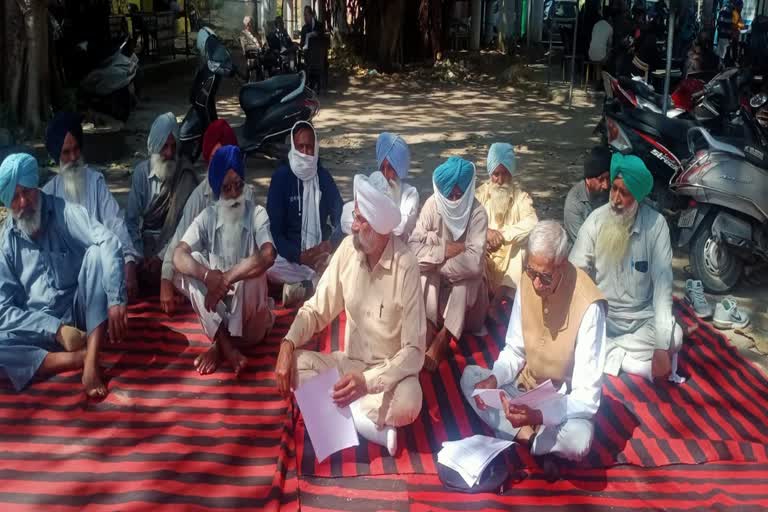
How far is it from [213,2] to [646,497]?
23869 mm

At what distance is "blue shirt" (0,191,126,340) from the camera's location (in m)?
3.80

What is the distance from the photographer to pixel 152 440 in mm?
3408

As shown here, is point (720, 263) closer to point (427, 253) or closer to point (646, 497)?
point (427, 253)

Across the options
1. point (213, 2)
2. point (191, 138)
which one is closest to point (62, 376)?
point (191, 138)

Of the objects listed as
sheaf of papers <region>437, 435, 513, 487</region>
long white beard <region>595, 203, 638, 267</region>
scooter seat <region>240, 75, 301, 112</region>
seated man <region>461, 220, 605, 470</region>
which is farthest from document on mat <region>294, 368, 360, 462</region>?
scooter seat <region>240, 75, 301, 112</region>

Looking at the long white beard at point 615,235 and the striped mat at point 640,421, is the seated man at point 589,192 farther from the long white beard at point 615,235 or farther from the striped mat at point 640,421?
the striped mat at point 640,421

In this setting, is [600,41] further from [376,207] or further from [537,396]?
[537,396]

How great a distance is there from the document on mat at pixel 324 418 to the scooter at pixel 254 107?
17.4ft

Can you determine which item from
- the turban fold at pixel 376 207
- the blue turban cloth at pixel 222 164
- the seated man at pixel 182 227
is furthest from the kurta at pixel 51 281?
the turban fold at pixel 376 207

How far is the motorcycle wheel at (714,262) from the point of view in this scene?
512 cm

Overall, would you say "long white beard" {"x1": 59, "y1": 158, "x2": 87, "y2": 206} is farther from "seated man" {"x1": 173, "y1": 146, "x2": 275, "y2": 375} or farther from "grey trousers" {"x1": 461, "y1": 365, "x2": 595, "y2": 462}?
"grey trousers" {"x1": 461, "y1": 365, "x2": 595, "y2": 462}

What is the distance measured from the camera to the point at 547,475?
10.4 ft

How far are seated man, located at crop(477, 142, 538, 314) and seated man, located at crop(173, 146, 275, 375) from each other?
4.52 feet

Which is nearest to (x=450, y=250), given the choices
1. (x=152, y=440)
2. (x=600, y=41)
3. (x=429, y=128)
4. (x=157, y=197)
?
(x=152, y=440)
